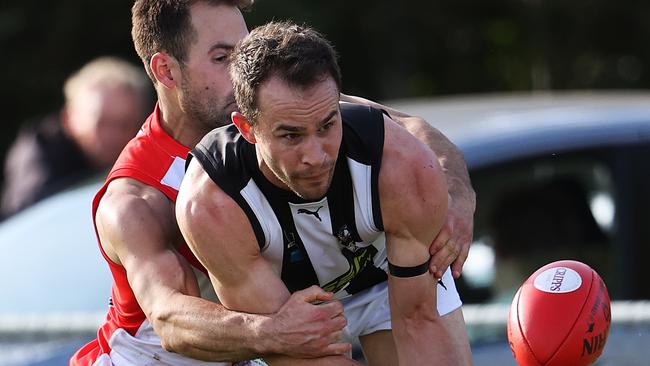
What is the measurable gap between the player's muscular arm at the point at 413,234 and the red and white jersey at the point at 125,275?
2.17 ft

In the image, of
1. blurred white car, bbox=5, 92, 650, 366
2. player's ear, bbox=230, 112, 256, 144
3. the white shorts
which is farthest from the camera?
blurred white car, bbox=5, 92, 650, 366

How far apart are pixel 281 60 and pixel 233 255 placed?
56 cm

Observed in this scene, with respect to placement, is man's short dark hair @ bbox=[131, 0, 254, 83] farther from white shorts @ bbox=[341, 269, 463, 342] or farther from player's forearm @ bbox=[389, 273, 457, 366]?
player's forearm @ bbox=[389, 273, 457, 366]

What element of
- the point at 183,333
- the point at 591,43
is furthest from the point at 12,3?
the point at 183,333

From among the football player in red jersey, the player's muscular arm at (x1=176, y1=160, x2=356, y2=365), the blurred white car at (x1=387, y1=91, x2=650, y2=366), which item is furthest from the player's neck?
the blurred white car at (x1=387, y1=91, x2=650, y2=366)

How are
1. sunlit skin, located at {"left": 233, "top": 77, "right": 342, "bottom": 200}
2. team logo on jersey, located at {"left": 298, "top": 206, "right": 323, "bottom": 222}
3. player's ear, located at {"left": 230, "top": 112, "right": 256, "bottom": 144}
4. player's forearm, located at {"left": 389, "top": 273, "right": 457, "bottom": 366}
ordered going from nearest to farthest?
sunlit skin, located at {"left": 233, "top": 77, "right": 342, "bottom": 200}
player's ear, located at {"left": 230, "top": 112, "right": 256, "bottom": 144}
team logo on jersey, located at {"left": 298, "top": 206, "right": 323, "bottom": 222}
player's forearm, located at {"left": 389, "top": 273, "right": 457, "bottom": 366}

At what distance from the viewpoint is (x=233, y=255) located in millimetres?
3760

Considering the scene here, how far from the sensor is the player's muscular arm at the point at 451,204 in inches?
157

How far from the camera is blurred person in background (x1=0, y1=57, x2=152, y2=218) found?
782 centimetres

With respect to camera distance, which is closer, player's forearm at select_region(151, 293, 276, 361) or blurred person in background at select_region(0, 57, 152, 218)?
player's forearm at select_region(151, 293, 276, 361)

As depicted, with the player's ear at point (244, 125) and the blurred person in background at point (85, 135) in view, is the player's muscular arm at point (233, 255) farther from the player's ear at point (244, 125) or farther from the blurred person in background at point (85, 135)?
the blurred person in background at point (85, 135)

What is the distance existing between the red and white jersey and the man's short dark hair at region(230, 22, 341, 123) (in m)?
0.63

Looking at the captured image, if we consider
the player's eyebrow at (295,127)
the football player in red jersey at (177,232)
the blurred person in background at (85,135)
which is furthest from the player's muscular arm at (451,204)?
the blurred person in background at (85,135)

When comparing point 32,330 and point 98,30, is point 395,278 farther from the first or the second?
point 98,30
